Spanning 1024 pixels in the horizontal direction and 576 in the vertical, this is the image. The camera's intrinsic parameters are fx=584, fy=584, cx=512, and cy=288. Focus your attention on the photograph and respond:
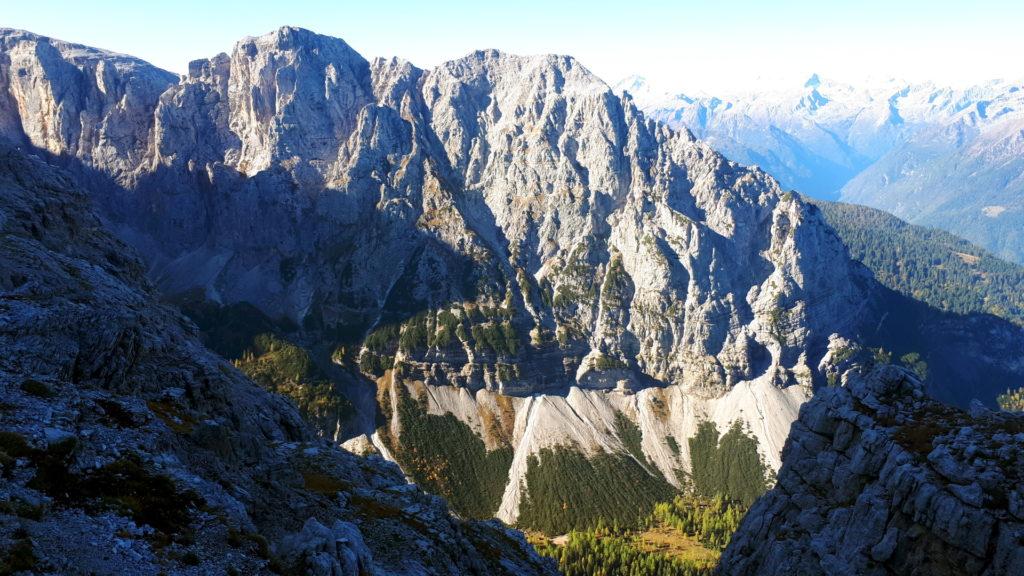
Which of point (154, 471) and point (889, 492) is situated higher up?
point (889, 492)

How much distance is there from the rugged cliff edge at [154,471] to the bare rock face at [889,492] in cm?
3155

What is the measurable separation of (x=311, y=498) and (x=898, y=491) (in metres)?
54.2

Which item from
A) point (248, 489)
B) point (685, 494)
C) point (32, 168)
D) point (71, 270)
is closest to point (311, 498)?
point (248, 489)

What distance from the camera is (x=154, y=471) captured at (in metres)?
36.5

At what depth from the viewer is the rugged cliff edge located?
30.6 m

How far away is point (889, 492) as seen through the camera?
55438mm

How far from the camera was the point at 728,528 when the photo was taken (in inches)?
6732

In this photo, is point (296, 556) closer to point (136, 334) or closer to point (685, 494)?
point (136, 334)

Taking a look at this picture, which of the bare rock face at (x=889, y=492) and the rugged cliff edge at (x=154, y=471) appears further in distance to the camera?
the bare rock face at (x=889, y=492)

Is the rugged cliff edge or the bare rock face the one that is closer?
the rugged cliff edge

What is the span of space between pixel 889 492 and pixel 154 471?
61.7 m

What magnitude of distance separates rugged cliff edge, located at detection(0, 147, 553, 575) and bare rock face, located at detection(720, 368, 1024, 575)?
31553 millimetres

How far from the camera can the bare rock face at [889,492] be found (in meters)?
48.3

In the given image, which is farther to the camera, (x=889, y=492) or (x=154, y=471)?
(x=889, y=492)
